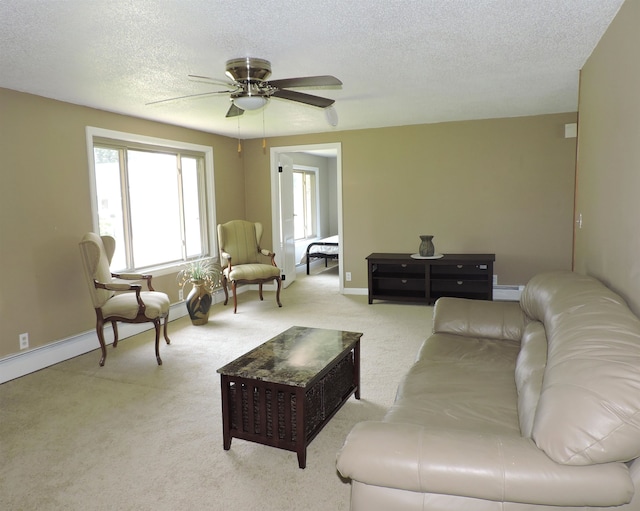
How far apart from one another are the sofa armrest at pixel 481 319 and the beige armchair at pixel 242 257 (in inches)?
121

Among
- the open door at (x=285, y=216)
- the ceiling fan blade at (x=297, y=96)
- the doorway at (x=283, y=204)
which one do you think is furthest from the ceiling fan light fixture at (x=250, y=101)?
the open door at (x=285, y=216)

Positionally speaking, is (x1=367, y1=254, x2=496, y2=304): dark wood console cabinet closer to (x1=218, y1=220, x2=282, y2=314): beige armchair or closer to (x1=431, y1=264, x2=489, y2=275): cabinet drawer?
(x1=431, y1=264, x2=489, y2=275): cabinet drawer

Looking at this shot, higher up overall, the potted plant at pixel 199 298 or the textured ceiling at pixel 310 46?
the textured ceiling at pixel 310 46

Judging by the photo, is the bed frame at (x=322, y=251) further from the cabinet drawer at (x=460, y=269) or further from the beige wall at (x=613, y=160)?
the beige wall at (x=613, y=160)

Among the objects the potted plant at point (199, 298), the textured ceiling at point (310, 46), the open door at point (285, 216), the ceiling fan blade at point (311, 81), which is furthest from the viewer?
the open door at point (285, 216)

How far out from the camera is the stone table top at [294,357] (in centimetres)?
241

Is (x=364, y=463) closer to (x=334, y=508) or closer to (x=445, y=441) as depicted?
(x=445, y=441)

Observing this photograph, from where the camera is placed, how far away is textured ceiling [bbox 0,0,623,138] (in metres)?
2.31

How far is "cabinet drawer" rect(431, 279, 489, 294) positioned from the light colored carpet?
4.11 feet

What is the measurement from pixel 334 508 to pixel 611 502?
1178 millimetres

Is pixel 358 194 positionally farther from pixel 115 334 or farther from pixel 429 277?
pixel 115 334

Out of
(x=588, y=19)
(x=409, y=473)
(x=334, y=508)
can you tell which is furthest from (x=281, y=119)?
(x=409, y=473)

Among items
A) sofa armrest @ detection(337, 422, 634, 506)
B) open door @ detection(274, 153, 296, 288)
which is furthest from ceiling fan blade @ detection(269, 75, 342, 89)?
open door @ detection(274, 153, 296, 288)

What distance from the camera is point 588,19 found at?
8.22 ft
